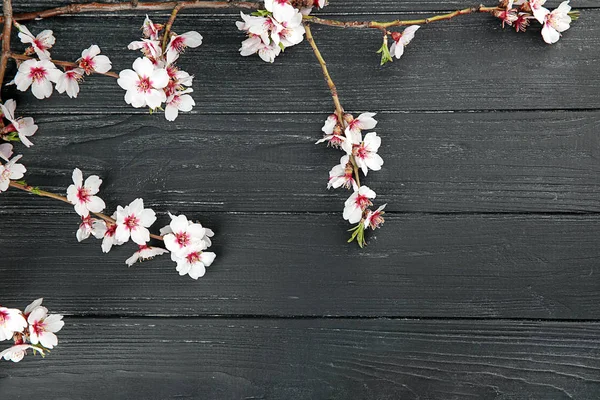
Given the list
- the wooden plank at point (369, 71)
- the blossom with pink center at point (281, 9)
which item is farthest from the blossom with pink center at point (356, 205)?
the blossom with pink center at point (281, 9)

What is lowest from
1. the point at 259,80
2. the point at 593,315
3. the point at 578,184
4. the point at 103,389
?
the point at 103,389

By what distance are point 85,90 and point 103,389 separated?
19.3 inches

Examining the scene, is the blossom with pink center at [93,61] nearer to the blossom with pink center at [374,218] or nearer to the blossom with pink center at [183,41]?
the blossom with pink center at [183,41]

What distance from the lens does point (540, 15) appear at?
3.44 ft

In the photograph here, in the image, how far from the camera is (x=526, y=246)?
110cm

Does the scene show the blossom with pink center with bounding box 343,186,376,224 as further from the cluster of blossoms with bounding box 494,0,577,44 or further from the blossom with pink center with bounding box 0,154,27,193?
the blossom with pink center with bounding box 0,154,27,193

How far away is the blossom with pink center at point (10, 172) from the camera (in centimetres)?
105

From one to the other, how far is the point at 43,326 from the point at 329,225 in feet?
1.54

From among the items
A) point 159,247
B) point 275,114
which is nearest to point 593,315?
point 275,114

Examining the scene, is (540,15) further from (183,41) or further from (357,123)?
(183,41)

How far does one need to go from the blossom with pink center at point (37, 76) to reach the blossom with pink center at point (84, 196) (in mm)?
134

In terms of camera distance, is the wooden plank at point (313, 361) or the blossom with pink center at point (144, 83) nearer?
the blossom with pink center at point (144, 83)

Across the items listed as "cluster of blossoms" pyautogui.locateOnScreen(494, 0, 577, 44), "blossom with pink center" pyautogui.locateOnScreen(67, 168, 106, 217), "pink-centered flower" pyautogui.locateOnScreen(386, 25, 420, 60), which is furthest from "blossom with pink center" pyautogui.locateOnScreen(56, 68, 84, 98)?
"cluster of blossoms" pyautogui.locateOnScreen(494, 0, 577, 44)

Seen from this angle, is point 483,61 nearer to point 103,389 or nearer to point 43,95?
point 43,95
